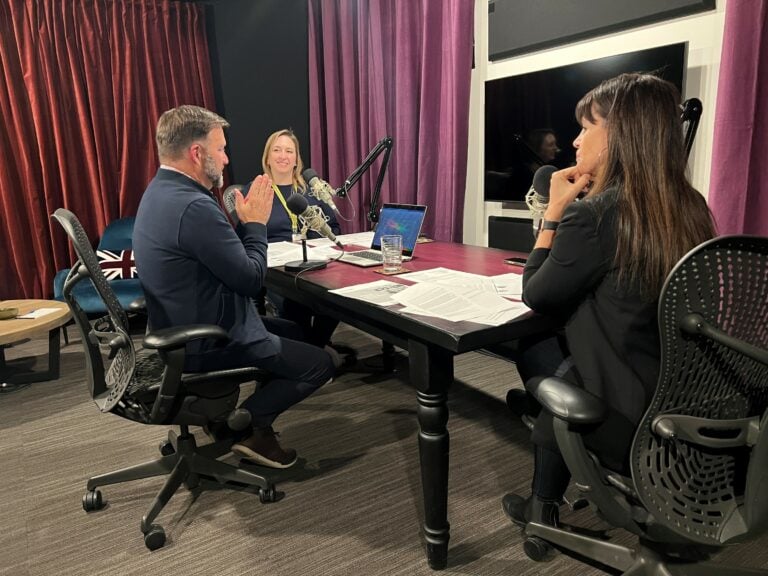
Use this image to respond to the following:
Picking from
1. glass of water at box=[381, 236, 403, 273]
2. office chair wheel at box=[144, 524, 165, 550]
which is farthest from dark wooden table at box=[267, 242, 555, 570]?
office chair wheel at box=[144, 524, 165, 550]

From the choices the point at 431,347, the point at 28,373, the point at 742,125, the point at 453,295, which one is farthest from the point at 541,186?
the point at 28,373

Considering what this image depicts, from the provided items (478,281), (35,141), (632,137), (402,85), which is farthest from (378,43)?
(632,137)

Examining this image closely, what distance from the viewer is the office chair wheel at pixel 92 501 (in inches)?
73.5

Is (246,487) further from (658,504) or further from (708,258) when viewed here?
(708,258)

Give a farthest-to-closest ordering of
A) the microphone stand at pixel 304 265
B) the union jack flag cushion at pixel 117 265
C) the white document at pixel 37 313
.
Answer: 1. the union jack flag cushion at pixel 117 265
2. the white document at pixel 37 313
3. the microphone stand at pixel 304 265

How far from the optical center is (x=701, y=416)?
107 cm

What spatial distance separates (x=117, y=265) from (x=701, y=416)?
3663mm

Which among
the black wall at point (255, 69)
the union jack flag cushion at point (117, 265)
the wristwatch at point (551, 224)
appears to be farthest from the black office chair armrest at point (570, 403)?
the black wall at point (255, 69)

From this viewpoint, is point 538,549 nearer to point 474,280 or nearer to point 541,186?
point 474,280

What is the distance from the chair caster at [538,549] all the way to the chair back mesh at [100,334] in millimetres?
1218

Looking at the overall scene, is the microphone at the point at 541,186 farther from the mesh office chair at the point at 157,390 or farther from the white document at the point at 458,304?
the mesh office chair at the point at 157,390

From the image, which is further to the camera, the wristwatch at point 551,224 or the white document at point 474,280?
the white document at point 474,280

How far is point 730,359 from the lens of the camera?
1.03 meters

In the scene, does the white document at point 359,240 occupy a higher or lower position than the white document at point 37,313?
higher
